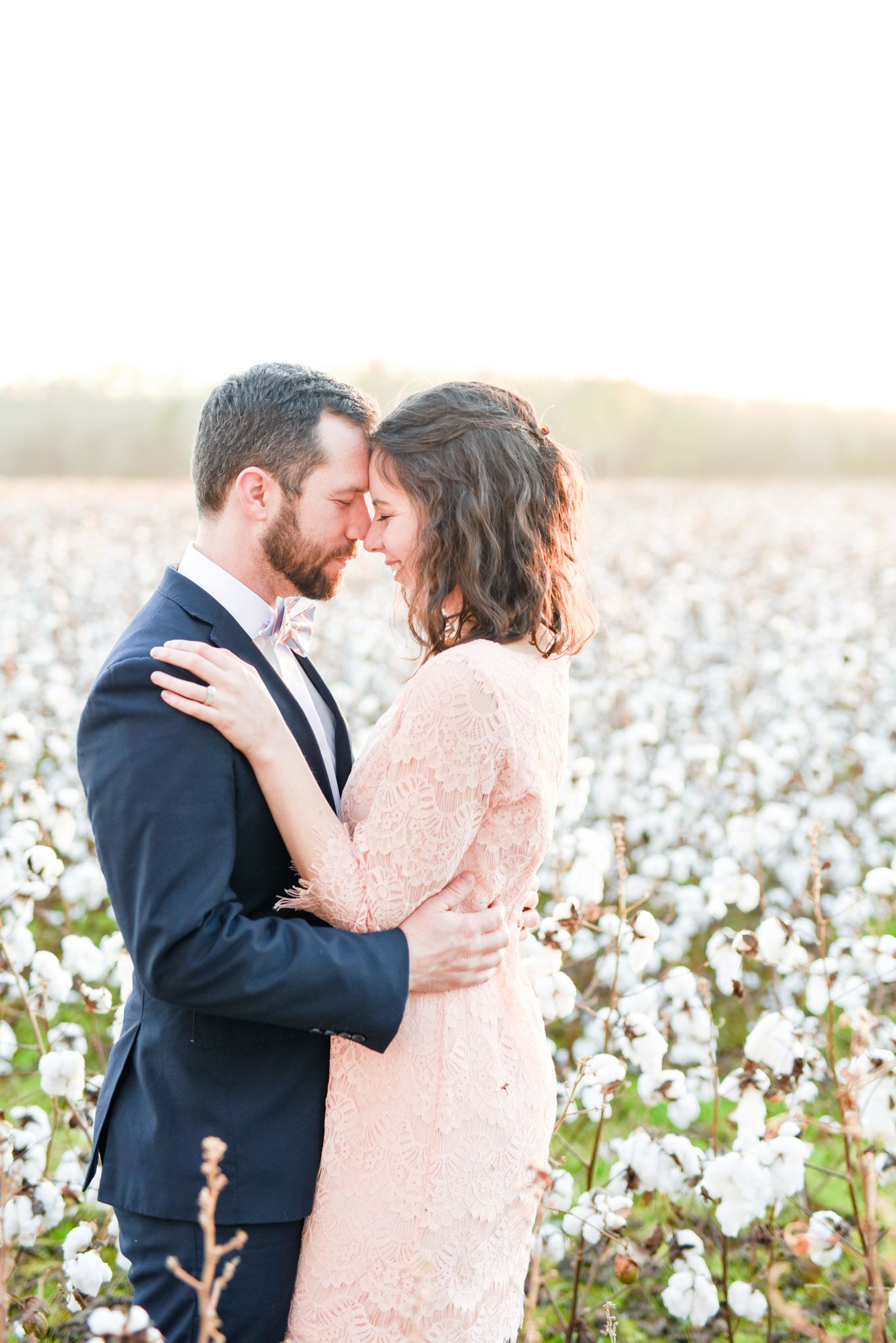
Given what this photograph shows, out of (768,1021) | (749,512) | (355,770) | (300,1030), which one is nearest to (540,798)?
(355,770)

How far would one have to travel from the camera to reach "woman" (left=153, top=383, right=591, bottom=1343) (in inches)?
74.8

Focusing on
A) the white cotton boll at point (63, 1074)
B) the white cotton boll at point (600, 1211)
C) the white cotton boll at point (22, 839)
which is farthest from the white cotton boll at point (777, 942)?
the white cotton boll at point (22, 839)

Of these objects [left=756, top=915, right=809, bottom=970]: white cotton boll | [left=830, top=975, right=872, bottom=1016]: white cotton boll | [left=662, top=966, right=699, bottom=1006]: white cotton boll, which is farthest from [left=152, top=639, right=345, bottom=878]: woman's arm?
[left=830, top=975, right=872, bottom=1016]: white cotton boll

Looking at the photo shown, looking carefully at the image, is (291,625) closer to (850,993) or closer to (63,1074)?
(63,1074)

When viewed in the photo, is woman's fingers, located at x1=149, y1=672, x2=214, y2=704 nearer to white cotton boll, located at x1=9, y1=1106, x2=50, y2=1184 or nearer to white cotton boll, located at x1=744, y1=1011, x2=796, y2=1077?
white cotton boll, located at x1=9, y1=1106, x2=50, y2=1184

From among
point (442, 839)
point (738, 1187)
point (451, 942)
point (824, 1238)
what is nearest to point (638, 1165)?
point (738, 1187)

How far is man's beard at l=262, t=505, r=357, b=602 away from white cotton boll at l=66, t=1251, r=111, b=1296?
4.91 feet

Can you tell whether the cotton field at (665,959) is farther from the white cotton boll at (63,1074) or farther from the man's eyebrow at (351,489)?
the man's eyebrow at (351,489)

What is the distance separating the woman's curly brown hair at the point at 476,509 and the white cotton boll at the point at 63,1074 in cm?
144

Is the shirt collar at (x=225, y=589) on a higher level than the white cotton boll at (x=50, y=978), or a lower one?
higher

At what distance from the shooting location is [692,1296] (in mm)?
2732

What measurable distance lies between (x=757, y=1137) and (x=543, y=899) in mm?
2169

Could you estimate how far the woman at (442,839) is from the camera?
190cm

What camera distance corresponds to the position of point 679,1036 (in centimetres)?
365
